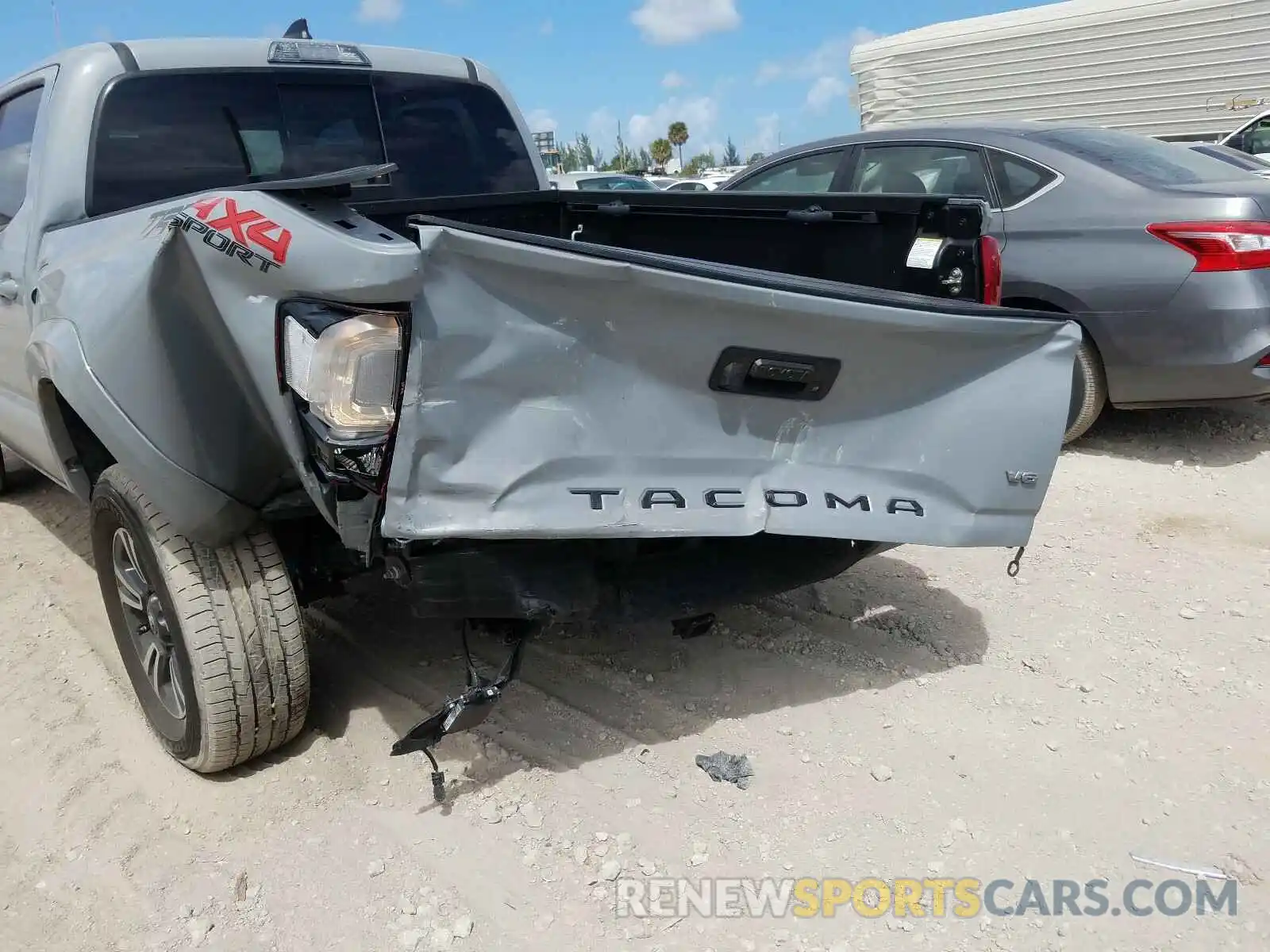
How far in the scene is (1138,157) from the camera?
17.2 feet

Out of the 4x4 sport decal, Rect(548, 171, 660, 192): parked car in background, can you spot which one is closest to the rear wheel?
the 4x4 sport decal

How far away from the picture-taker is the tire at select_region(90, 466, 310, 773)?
7.99 ft

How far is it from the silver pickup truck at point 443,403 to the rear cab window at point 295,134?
0.06 ft

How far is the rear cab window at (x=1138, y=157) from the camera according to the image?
4973 millimetres

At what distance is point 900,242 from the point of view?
3080 millimetres

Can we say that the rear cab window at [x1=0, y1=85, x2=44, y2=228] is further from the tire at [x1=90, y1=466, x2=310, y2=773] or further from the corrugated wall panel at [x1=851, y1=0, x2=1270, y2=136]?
the corrugated wall panel at [x1=851, y1=0, x2=1270, y2=136]

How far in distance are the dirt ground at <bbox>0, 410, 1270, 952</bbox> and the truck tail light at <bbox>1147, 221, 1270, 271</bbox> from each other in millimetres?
1629

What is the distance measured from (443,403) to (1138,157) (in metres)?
4.81

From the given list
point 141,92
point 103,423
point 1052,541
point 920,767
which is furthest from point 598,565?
point 1052,541

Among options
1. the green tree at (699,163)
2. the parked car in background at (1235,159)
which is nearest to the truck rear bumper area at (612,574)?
the parked car in background at (1235,159)

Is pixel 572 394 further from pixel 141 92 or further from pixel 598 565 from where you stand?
pixel 141 92

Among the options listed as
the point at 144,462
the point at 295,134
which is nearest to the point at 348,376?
the point at 144,462

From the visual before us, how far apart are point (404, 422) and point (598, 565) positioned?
697mm

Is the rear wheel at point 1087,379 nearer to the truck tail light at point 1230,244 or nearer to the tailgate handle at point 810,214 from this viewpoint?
the truck tail light at point 1230,244
